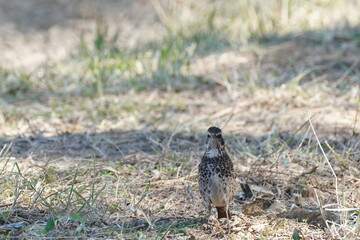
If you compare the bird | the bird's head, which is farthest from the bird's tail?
the bird's head

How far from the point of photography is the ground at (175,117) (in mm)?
3525

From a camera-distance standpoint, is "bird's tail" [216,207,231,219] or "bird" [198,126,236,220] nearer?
"bird" [198,126,236,220]

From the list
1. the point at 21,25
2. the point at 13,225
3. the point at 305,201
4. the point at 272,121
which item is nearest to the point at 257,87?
the point at 272,121

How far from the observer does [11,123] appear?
5730 millimetres

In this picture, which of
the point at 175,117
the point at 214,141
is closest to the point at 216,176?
the point at 214,141

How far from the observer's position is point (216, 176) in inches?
132

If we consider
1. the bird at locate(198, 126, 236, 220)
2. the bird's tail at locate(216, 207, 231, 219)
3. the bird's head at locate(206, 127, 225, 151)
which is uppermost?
the bird's head at locate(206, 127, 225, 151)

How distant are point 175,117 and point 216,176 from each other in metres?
2.51

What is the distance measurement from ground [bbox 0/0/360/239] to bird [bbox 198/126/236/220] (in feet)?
0.60

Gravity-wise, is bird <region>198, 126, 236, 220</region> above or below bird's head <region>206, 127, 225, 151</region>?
below

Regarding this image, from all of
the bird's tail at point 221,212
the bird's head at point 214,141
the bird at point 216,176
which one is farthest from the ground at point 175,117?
the bird's head at point 214,141

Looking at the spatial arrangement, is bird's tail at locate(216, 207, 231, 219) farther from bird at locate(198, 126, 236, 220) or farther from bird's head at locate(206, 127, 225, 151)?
bird's head at locate(206, 127, 225, 151)

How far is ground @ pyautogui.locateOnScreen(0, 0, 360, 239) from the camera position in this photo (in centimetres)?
353

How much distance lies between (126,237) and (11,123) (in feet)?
9.30
